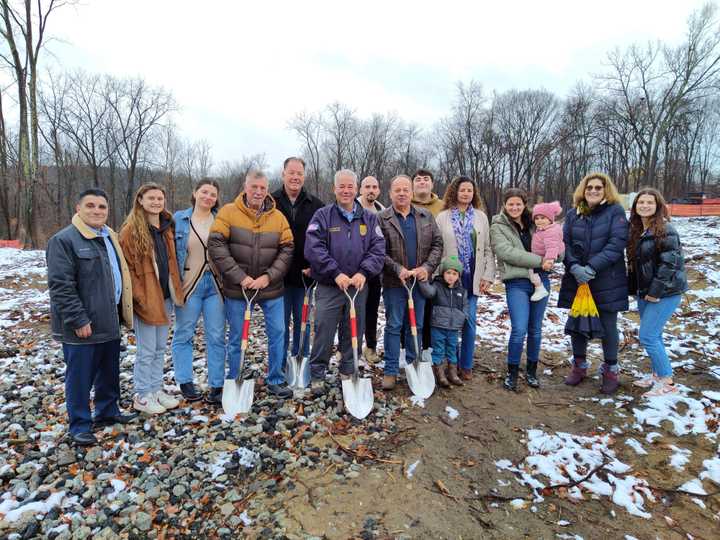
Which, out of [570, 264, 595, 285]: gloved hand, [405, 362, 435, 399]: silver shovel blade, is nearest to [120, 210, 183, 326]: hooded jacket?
[405, 362, 435, 399]: silver shovel blade

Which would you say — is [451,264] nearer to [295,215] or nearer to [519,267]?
[519,267]

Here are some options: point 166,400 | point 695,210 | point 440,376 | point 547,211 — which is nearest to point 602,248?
point 547,211

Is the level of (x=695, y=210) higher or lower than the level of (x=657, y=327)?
higher

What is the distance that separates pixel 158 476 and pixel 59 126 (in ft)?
129

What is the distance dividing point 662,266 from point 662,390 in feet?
4.99

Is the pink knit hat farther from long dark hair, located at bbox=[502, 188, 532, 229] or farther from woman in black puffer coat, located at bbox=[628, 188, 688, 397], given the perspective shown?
woman in black puffer coat, located at bbox=[628, 188, 688, 397]

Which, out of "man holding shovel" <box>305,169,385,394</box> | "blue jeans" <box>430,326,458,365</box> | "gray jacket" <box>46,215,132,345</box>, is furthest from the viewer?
"blue jeans" <box>430,326,458,365</box>

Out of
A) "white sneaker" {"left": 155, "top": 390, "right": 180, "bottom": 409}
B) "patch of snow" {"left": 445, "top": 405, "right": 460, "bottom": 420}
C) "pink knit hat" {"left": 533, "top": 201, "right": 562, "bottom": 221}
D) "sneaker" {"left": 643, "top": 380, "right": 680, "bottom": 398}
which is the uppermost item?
"pink knit hat" {"left": 533, "top": 201, "right": 562, "bottom": 221}

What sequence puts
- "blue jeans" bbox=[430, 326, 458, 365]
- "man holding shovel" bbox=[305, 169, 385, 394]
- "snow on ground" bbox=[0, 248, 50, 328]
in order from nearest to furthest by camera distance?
"man holding shovel" bbox=[305, 169, 385, 394]
"blue jeans" bbox=[430, 326, 458, 365]
"snow on ground" bbox=[0, 248, 50, 328]

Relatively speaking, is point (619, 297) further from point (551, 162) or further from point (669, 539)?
point (551, 162)

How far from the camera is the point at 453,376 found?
5.00m

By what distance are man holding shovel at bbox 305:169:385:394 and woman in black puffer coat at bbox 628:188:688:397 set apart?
10.2 ft

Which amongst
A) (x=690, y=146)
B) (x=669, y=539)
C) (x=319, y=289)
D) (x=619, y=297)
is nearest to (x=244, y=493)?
(x=319, y=289)

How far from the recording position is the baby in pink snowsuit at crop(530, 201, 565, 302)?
4.64m
